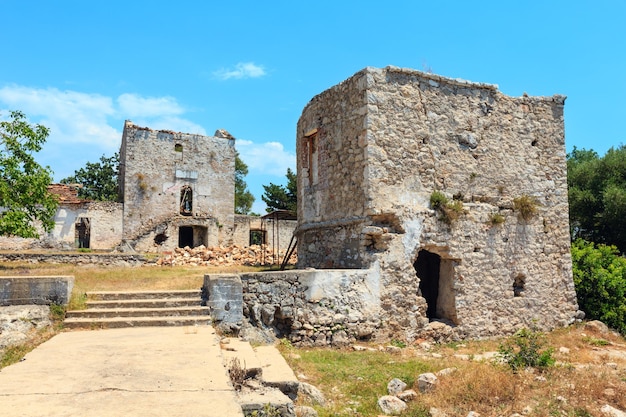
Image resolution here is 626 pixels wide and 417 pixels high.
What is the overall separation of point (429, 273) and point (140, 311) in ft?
25.8

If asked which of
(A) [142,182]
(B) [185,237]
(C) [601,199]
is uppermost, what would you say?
(A) [142,182]

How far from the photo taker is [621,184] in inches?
833

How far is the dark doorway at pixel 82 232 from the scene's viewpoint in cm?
2667

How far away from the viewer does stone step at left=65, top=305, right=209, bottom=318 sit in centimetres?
842

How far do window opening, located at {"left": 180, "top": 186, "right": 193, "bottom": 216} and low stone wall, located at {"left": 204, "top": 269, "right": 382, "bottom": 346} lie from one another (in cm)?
2078

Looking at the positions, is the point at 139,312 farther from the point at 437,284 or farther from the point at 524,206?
the point at 524,206

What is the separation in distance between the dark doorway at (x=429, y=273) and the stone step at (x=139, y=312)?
683 centimetres

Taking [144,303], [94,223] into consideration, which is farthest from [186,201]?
[144,303]

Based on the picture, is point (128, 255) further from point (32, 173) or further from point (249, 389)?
point (249, 389)

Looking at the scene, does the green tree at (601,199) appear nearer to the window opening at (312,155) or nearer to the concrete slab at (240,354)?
the window opening at (312,155)

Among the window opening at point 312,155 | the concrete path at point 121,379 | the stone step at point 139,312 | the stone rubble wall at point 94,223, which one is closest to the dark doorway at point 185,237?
the stone rubble wall at point 94,223

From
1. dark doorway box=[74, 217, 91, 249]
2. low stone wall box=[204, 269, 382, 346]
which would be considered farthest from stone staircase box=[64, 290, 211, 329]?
dark doorway box=[74, 217, 91, 249]

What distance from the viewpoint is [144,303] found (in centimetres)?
892

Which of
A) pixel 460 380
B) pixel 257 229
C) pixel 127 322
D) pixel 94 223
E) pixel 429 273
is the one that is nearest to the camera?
pixel 460 380
